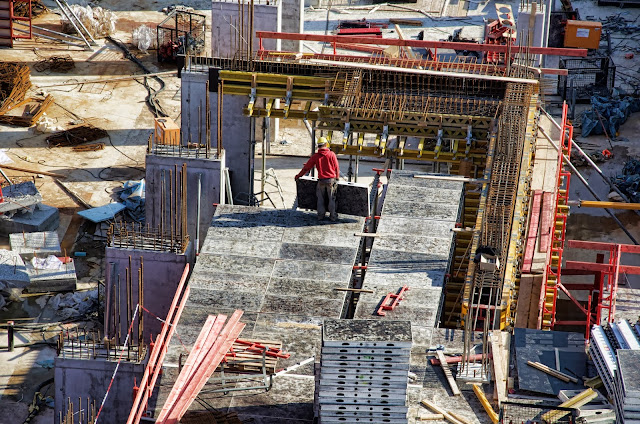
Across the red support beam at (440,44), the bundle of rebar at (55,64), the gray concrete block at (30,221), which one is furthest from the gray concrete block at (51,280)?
the bundle of rebar at (55,64)

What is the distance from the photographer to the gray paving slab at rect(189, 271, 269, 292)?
2523cm

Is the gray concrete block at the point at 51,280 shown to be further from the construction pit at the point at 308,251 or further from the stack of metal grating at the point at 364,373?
the stack of metal grating at the point at 364,373

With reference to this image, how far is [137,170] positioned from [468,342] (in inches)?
733

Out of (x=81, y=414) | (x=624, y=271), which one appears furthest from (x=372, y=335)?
(x=624, y=271)

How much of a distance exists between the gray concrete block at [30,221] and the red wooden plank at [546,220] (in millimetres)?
13808

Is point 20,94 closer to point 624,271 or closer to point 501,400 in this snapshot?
point 624,271

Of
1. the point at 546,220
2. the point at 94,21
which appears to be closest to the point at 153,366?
the point at 546,220

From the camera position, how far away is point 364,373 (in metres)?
20.2

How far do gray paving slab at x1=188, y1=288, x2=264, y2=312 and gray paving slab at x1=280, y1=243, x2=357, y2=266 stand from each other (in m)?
1.67

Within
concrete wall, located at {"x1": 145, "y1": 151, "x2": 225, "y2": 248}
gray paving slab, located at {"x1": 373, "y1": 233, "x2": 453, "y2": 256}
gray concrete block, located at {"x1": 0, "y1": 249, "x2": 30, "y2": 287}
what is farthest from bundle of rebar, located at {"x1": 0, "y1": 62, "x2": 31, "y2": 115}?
gray paving slab, located at {"x1": 373, "y1": 233, "x2": 453, "y2": 256}

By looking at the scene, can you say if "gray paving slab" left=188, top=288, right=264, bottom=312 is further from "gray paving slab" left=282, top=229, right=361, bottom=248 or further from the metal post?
the metal post

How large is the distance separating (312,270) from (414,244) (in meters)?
2.44

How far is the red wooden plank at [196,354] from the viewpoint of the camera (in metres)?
21.6

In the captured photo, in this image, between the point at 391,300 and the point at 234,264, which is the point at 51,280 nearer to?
the point at 234,264
